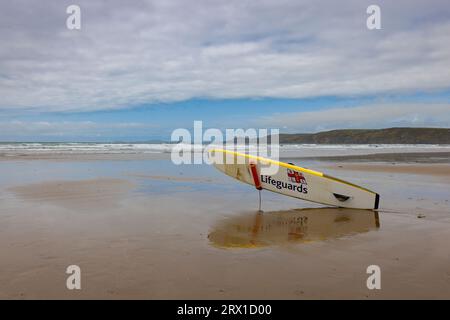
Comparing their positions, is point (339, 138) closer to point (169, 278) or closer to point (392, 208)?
point (392, 208)

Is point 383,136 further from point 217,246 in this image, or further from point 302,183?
point 217,246

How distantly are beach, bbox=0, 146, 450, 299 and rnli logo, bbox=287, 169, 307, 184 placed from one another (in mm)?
529

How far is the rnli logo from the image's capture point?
8297mm

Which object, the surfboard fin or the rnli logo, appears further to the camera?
the rnli logo

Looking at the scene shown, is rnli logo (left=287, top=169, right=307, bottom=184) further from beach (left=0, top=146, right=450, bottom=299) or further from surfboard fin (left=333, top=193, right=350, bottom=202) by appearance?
surfboard fin (left=333, top=193, right=350, bottom=202)

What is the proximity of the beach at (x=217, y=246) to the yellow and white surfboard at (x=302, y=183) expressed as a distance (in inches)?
9.7

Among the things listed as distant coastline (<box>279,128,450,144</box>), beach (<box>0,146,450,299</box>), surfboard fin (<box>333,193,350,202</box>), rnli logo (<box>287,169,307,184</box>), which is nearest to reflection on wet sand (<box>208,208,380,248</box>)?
beach (<box>0,146,450,299</box>)

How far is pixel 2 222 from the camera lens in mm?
6301

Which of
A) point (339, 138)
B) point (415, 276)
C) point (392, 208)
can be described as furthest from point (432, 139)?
point (415, 276)

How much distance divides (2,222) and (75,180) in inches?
230

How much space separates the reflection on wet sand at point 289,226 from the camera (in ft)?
17.8

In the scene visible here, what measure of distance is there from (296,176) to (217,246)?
3.71 m

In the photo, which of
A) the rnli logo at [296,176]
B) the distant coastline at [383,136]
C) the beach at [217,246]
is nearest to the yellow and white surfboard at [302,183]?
the rnli logo at [296,176]

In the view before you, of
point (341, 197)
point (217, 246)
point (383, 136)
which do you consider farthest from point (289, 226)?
point (383, 136)
